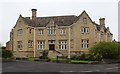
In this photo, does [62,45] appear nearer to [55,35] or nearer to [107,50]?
[55,35]

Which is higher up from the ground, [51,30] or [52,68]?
[51,30]

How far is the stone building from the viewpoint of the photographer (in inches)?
2363

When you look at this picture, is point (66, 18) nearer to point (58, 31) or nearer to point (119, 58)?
point (58, 31)

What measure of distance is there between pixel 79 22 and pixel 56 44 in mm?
7028

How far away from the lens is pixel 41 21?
210 ft

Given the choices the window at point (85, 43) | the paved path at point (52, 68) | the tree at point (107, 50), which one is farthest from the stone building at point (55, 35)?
the paved path at point (52, 68)

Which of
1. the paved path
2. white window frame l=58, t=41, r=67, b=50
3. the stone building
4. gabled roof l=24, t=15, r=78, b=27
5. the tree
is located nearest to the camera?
the paved path

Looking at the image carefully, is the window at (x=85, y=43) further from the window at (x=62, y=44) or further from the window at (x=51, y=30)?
the window at (x=51, y=30)

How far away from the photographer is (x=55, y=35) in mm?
61031

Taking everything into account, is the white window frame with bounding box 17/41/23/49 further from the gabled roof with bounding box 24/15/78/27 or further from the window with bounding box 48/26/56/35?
the window with bounding box 48/26/56/35

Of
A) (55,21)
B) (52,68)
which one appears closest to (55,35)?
(55,21)

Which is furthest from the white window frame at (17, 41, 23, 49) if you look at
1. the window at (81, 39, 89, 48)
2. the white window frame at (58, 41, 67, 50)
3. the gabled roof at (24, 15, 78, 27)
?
the window at (81, 39, 89, 48)

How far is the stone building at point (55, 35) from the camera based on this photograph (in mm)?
60031

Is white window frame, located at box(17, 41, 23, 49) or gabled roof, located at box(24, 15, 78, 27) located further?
white window frame, located at box(17, 41, 23, 49)
